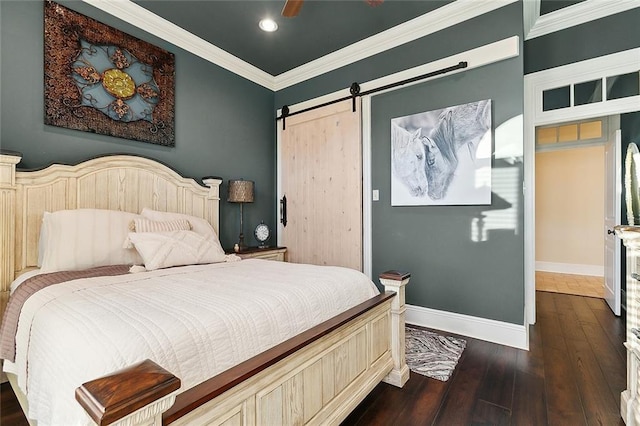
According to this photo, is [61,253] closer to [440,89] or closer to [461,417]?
[461,417]

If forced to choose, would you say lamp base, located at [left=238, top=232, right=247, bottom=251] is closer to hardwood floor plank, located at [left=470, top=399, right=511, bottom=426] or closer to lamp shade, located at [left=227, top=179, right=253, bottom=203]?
lamp shade, located at [left=227, top=179, right=253, bottom=203]

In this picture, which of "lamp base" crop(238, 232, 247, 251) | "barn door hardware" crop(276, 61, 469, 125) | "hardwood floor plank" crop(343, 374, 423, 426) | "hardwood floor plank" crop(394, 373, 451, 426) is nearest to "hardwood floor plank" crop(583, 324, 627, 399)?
"hardwood floor plank" crop(394, 373, 451, 426)

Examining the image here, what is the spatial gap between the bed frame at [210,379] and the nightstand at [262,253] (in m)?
0.66

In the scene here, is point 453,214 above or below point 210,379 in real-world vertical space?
above

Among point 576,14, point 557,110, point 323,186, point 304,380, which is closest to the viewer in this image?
point 304,380

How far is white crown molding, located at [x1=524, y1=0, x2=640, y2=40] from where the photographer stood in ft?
8.80

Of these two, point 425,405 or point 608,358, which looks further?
point 608,358

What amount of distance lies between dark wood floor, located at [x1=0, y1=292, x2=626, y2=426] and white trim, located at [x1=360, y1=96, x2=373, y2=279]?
49.1 inches

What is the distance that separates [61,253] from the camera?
Result: 204 cm

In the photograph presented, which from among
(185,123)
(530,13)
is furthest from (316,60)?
(530,13)

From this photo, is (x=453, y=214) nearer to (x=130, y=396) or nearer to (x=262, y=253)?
(x=262, y=253)

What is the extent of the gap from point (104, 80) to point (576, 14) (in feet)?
14.0

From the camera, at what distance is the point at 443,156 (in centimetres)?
292

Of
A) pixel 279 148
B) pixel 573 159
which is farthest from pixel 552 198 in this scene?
pixel 279 148
